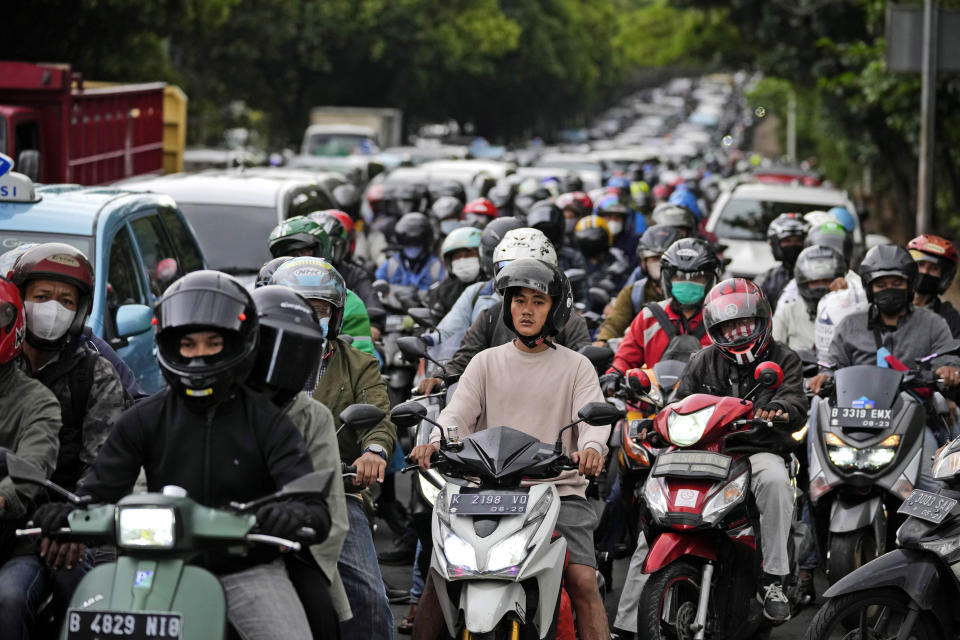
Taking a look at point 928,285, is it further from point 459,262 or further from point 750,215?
point 750,215

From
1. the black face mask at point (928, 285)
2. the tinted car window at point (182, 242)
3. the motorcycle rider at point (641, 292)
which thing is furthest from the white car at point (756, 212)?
the tinted car window at point (182, 242)

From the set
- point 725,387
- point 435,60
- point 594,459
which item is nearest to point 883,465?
point 725,387

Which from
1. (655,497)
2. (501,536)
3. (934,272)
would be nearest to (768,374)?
(655,497)

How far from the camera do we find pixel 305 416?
489 centimetres

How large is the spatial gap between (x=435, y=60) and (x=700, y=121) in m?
53.3

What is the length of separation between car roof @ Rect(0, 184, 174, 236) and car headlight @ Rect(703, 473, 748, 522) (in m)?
3.94

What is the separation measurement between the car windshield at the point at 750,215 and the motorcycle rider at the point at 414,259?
614cm

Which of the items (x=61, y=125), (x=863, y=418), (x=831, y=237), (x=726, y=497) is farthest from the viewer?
(x=61, y=125)

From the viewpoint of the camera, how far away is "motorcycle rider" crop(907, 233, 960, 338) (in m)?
9.66

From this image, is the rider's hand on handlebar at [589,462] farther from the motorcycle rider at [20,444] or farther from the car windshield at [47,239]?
the car windshield at [47,239]

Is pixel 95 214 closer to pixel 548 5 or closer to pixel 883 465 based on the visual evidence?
pixel 883 465

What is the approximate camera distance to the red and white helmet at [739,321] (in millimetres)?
7340

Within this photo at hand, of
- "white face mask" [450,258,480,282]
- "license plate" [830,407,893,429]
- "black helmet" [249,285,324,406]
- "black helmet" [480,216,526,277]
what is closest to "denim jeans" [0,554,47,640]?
"black helmet" [249,285,324,406]

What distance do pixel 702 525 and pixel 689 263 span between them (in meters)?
2.40
